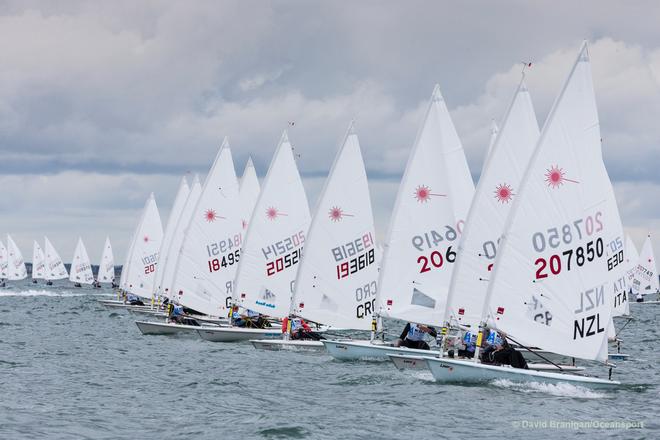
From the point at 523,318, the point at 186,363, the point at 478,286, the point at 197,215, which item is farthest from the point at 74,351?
the point at 523,318

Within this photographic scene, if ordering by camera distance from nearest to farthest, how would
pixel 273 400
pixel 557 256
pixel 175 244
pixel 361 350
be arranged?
pixel 273 400, pixel 557 256, pixel 361 350, pixel 175 244

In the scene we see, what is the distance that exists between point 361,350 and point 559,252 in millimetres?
8860

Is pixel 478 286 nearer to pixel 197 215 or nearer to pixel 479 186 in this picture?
pixel 479 186

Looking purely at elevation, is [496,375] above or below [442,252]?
below

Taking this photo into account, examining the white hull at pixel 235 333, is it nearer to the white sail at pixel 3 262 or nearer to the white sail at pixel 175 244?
the white sail at pixel 175 244

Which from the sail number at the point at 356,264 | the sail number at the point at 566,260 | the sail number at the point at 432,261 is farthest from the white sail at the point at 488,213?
the sail number at the point at 356,264

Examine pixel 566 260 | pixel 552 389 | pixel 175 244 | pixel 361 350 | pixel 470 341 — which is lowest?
pixel 552 389

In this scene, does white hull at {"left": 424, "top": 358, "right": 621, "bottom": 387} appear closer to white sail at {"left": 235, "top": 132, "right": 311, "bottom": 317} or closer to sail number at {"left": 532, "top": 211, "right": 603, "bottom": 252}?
sail number at {"left": 532, "top": 211, "right": 603, "bottom": 252}

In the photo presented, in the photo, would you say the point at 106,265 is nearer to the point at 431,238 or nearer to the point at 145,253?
the point at 145,253

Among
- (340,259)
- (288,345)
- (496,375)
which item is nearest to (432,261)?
(340,259)

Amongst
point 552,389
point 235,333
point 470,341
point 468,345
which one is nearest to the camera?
point 552,389

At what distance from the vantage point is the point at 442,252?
31312 millimetres

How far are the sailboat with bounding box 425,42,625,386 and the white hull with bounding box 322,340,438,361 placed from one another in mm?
5797

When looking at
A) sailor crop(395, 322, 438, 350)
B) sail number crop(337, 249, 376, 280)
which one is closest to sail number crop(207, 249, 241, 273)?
sail number crop(337, 249, 376, 280)
